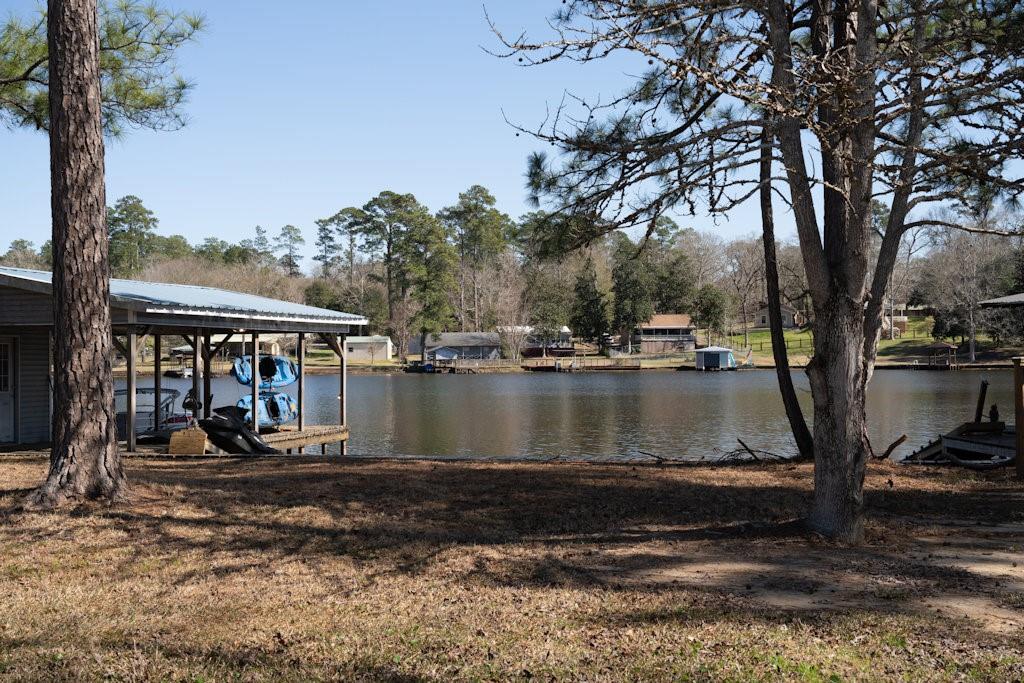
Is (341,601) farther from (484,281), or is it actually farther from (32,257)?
(32,257)

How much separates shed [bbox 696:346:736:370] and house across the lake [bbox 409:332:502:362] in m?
17.7

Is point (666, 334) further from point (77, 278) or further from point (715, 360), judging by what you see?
point (77, 278)

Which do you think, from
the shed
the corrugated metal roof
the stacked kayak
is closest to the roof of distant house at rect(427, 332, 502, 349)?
the shed

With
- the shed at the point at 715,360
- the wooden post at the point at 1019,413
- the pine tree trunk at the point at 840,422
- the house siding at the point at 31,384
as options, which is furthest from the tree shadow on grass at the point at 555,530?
the shed at the point at 715,360

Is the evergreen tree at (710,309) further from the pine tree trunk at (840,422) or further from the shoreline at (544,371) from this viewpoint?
the pine tree trunk at (840,422)

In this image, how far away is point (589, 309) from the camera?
7156cm

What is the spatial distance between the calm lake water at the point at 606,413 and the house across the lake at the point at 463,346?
18345mm

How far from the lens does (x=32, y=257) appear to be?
263 ft

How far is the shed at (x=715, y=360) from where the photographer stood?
64250mm

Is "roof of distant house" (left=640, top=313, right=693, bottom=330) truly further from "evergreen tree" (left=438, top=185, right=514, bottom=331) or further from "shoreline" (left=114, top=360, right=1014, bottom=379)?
"evergreen tree" (left=438, top=185, right=514, bottom=331)

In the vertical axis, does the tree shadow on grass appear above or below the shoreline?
above

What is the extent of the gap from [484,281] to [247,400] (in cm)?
5994

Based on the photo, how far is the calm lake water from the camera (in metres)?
22.5

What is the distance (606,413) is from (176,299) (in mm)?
19593
